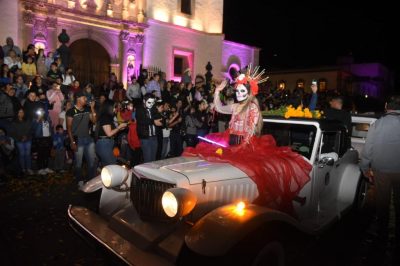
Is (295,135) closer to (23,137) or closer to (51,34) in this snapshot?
(23,137)

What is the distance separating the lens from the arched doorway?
61.2 ft

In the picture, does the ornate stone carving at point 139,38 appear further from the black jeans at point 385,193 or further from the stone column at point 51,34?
the black jeans at point 385,193

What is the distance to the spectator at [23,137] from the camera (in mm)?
8828

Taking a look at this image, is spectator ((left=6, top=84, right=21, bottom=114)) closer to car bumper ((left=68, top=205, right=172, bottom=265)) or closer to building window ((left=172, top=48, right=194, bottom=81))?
car bumper ((left=68, top=205, right=172, bottom=265))

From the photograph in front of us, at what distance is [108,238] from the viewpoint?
380cm

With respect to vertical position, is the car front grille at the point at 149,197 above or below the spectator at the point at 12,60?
below

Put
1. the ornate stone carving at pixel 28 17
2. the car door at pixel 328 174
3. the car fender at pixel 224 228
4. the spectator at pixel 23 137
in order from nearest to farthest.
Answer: the car fender at pixel 224 228 < the car door at pixel 328 174 < the spectator at pixel 23 137 < the ornate stone carving at pixel 28 17

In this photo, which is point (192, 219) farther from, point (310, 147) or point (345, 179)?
point (345, 179)

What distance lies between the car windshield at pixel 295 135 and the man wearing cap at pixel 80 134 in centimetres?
401

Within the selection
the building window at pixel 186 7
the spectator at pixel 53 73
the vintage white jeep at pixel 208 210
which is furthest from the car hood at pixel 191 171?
the building window at pixel 186 7

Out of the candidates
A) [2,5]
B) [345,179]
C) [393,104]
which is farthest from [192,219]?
[2,5]

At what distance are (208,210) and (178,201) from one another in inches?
26.5

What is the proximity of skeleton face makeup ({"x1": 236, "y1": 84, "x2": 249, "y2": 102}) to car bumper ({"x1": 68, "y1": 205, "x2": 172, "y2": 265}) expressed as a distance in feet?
8.09

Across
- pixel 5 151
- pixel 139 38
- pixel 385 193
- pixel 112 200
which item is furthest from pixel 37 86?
pixel 139 38
